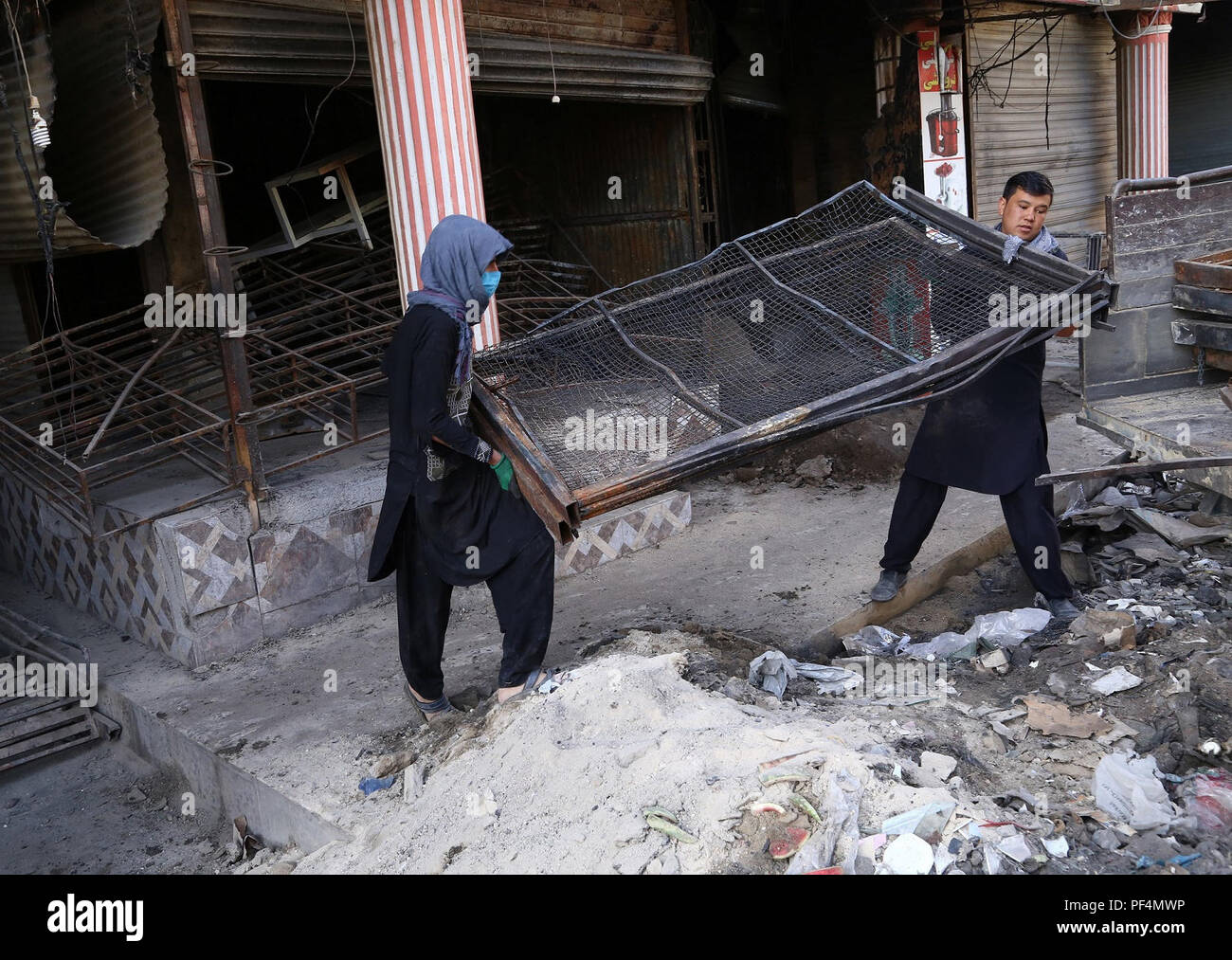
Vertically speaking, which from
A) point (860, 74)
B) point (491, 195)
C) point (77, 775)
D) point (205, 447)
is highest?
point (860, 74)

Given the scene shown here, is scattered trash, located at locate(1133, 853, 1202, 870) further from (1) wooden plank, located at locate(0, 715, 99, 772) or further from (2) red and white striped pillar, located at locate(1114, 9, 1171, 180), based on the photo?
(2) red and white striped pillar, located at locate(1114, 9, 1171, 180)

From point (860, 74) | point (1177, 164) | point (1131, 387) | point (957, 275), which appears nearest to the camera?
point (957, 275)

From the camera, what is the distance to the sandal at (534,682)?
371 centimetres

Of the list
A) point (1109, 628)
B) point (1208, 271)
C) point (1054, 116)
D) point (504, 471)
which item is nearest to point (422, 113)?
point (504, 471)

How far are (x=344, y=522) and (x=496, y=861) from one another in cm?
254

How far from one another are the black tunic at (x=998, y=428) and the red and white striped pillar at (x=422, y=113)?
2.44m

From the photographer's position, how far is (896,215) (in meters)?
4.44

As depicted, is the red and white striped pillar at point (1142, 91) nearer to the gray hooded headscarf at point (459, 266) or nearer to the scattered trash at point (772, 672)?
the scattered trash at point (772, 672)

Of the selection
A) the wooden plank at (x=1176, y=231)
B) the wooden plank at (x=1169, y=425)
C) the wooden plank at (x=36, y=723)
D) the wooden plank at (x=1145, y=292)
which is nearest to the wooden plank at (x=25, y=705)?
the wooden plank at (x=36, y=723)

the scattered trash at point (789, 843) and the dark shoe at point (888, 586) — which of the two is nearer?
the scattered trash at point (789, 843)

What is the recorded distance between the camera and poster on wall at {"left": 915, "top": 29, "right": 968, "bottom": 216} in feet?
26.1

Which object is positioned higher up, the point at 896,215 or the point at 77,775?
the point at 896,215

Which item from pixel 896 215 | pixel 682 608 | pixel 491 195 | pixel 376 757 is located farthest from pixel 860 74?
pixel 376 757

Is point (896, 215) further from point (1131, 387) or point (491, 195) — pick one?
point (491, 195)
